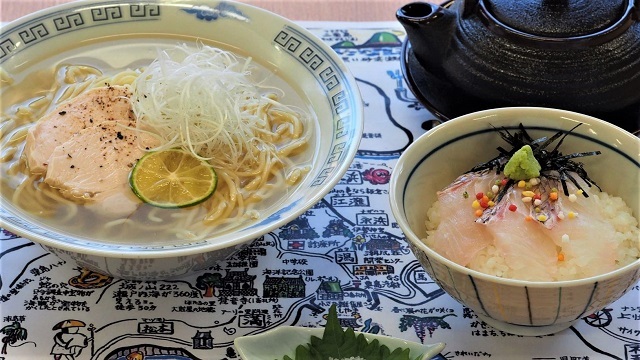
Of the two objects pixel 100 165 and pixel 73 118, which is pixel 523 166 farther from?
pixel 73 118

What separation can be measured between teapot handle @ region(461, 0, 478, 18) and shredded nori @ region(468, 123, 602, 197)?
0.41m

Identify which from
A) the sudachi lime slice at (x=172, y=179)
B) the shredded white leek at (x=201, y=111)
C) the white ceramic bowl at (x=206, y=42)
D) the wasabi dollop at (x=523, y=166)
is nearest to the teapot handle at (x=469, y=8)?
the white ceramic bowl at (x=206, y=42)

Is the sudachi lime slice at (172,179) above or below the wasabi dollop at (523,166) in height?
above

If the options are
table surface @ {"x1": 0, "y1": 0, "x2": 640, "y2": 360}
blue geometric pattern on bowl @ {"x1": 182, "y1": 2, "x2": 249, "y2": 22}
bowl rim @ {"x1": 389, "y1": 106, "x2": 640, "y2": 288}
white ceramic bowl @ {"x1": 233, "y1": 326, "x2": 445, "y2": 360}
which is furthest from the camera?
blue geometric pattern on bowl @ {"x1": 182, "y1": 2, "x2": 249, "y2": 22}

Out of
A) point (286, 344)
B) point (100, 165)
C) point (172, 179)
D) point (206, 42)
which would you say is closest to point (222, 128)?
point (172, 179)

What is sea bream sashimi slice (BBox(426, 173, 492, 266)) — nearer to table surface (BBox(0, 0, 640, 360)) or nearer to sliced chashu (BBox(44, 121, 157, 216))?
table surface (BBox(0, 0, 640, 360))

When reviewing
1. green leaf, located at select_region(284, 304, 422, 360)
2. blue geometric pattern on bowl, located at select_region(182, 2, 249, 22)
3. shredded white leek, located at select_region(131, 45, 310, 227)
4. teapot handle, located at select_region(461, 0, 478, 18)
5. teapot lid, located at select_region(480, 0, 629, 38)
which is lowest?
green leaf, located at select_region(284, 304, 422, 360)

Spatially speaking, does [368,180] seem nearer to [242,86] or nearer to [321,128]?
[321,128]

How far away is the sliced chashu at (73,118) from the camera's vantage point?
171 cm

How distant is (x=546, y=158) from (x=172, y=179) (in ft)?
2.86

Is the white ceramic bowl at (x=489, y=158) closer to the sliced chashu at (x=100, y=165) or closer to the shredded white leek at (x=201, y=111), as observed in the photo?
the shredded white leek at (x=201, y=111)

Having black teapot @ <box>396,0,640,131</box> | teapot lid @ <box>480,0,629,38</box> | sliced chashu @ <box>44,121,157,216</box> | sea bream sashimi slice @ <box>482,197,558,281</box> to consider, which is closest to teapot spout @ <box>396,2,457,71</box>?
black teapot @ <box>396,0,640,131</box>

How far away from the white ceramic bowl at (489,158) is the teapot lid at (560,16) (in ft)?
0.89

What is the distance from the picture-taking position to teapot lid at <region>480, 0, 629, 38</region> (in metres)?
1.73
